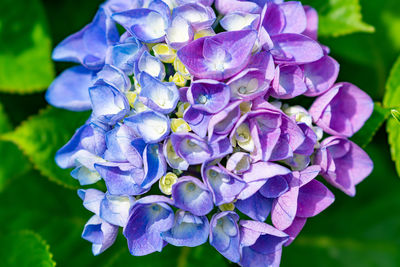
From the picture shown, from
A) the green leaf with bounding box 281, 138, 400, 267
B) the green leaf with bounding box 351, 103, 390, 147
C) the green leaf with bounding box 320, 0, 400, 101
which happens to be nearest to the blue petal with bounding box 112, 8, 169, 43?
the green leaf with bounding box 351, 103, 390, 147

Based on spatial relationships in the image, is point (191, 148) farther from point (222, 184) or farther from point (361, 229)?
point (361, 229)

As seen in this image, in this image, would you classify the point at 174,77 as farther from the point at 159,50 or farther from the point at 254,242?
the point at 254,242

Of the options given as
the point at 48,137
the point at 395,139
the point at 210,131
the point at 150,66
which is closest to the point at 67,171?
the point at 48,137

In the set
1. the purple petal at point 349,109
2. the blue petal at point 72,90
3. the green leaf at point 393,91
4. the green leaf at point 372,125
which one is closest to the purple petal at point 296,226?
the purple petal at point 349,109

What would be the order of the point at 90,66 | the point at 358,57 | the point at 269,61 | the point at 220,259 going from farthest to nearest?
the point at 358,57 < the point at 220,259 < the point at 90,66 < the point at 269,61

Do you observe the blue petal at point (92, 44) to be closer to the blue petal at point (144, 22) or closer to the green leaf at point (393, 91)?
the blue petal at point (144, 22)

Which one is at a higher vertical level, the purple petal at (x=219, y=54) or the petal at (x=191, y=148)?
the purple petal at (x=219, y=54)

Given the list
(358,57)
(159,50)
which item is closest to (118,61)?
(159,50)
